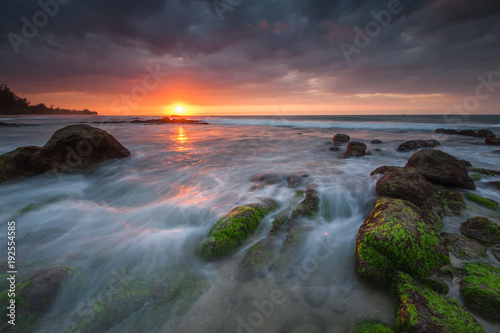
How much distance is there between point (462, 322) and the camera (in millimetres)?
1950

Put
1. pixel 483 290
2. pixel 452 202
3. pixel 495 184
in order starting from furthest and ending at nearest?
pixel 495 184
pixel 452 202
pixel 483 290

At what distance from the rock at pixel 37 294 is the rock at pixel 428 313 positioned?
3761 mm

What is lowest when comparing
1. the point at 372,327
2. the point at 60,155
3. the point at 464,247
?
the point at 372,327

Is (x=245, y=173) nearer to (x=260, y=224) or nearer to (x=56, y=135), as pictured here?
(x=260, y=224)

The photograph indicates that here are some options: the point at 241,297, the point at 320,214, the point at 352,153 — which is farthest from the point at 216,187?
the point at 352,153

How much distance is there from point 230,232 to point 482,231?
407 cm

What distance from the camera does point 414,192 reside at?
4.16m

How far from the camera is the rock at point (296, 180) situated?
19.7 ft

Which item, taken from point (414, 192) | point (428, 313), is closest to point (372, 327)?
point (428, 313)

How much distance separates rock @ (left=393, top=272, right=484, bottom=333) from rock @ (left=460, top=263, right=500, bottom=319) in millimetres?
290

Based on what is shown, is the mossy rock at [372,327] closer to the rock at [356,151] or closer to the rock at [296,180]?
the rock at [296,180]

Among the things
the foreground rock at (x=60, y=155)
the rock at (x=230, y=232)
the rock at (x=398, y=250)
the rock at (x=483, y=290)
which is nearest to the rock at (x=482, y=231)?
the rock at (x=483, y=290)

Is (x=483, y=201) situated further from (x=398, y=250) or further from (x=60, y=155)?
(x=60, y=155)

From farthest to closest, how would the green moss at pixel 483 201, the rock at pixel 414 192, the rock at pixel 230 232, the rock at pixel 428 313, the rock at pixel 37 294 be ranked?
the green moss at pixel 483 201
the rock at pixel 414 192
the rock at pixel 230 232
the rock at pixel 37 294
the rock at pixel 428 313
